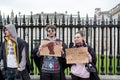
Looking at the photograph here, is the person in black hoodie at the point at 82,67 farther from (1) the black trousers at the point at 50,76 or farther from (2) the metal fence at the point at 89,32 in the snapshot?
(2) the metal fence at the point at 89,32

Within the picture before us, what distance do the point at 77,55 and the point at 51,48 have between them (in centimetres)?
56

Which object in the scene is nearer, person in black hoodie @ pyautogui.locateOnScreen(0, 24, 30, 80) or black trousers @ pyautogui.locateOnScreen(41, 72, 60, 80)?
black trousers @ pyautogui.locateOnScreen(41, 72, 60, 80)

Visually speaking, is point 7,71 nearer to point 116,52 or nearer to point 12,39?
point 12,39

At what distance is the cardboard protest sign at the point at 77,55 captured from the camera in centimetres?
696

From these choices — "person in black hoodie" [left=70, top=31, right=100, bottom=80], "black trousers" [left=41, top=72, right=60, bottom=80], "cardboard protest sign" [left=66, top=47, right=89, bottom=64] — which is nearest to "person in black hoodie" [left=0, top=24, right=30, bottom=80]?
"black trousers" [left=41, top=72, right=60, bottom=80]

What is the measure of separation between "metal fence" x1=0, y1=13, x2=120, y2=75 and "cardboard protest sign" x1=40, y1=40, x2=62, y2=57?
5.54 feet

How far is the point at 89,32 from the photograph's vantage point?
9000mm

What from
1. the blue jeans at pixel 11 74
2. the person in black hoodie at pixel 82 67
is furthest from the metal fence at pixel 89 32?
the person in black hoodie at pixel 82 67

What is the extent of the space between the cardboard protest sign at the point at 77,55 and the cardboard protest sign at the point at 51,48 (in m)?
0.21

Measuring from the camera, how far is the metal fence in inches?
349

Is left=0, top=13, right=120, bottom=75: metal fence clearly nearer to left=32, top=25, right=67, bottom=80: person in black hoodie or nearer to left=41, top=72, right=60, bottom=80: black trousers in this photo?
left=32, top=25, right=67, bottom=80: person in black hoodie

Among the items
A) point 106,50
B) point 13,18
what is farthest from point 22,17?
point 106,50

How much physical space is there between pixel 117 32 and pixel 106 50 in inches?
21.6

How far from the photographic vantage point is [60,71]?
705 centimetres
